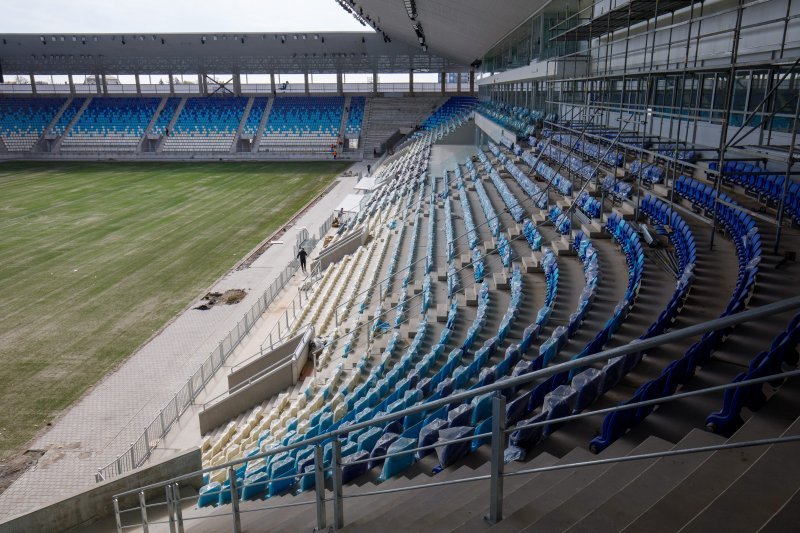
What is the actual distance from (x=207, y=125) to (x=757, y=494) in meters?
47.2

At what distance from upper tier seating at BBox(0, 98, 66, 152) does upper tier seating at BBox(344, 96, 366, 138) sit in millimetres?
22188

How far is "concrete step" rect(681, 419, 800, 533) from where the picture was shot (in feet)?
8.70

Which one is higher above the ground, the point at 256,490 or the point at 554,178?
the point at 554,178

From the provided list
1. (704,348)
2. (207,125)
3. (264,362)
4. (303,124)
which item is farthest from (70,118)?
(704,348)

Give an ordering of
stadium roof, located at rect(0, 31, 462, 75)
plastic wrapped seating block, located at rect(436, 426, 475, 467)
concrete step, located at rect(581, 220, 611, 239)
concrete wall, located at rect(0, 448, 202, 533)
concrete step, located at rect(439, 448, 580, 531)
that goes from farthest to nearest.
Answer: stadium roof, located at rect(0, 31, 462, 75)
concrete step, located at rect(581, 220, 611, 239)
concrete wall, located at rect(0, 448, 202, 533)
plastic wrapped seating block, located at rect(436, 426, 475, 467)
concrete step, located at rect(439, 448, 580, 531)

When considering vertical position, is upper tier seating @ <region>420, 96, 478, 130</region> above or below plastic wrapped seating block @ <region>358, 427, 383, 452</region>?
above

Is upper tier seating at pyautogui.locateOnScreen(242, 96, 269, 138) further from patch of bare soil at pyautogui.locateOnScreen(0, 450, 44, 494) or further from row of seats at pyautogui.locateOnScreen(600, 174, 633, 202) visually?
patch of bare soil at pyautogui.locateOnScreen(0, 450, 44, 494)

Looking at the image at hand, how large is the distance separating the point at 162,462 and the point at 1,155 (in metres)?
44.8

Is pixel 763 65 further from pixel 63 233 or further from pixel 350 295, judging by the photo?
pixel 63 233

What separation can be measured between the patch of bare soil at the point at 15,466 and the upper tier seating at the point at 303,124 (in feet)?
118

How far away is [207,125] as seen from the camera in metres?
45.9

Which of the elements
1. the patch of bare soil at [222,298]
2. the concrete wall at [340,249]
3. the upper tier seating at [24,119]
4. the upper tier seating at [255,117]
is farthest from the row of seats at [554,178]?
the upper tier seating at [24,119]

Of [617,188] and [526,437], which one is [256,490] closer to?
[526,437]

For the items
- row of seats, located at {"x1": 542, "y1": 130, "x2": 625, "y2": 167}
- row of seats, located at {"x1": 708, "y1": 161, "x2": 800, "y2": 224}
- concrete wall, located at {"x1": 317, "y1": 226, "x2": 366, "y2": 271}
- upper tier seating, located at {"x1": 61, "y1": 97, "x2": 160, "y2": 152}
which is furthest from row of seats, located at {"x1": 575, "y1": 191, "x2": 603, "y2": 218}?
upper tier seating, located at {"x1": 61, "y1": 97, "x2": 160, "y2": 152}
